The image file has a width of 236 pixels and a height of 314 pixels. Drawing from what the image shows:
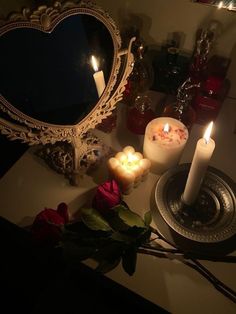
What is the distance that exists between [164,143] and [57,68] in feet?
0.97

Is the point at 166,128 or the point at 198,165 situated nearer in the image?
the point at 198,165

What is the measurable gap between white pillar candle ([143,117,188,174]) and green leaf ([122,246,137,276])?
0.28 meters

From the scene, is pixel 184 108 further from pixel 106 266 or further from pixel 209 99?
pixel 106 266

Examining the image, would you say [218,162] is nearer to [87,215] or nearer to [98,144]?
[98,144]

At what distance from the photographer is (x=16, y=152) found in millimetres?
1253

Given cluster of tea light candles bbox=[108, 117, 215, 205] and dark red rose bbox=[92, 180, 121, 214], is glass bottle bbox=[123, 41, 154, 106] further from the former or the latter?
dark red rose bbox=[92, 180, 121, 214]

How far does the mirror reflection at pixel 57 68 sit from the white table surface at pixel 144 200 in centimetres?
19

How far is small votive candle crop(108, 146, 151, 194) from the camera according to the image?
0.79 meters

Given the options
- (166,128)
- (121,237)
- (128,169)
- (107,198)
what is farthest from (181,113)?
(121,237)

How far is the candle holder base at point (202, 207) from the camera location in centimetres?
73

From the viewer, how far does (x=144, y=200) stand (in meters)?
0.83

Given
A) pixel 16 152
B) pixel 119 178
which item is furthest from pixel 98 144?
pixel 16 152

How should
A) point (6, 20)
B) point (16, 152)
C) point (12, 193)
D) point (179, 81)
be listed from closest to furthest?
point (6, 20), point (12, 193), point (179, 81), point (16, 152)

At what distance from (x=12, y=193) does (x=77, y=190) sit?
0.15m
